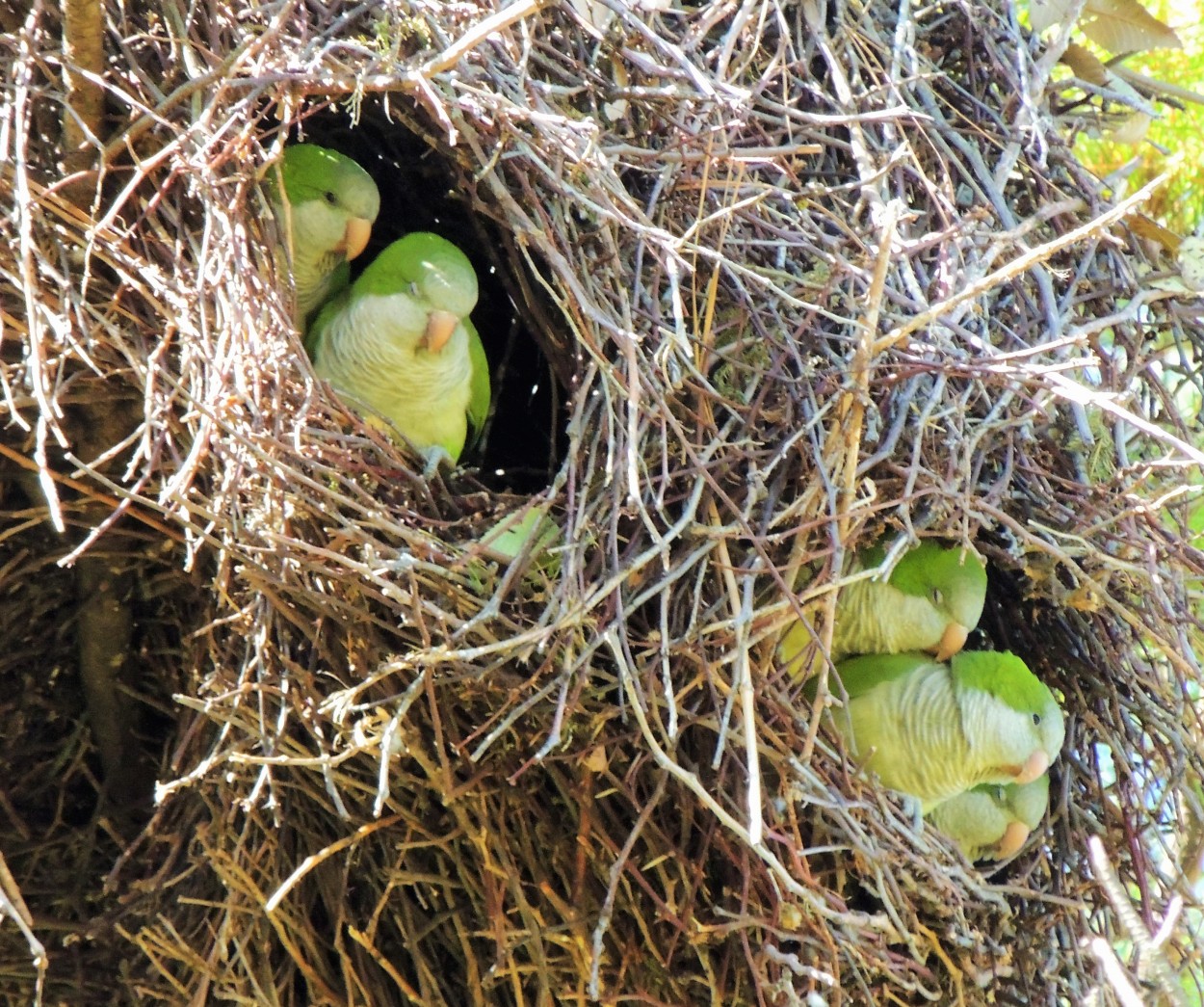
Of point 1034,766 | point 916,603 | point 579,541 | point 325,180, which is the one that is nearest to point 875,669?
point 916,603

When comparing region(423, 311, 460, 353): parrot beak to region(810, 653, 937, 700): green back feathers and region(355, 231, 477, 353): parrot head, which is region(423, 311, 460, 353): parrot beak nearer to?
region(355, 231, 477, 353): parrot head

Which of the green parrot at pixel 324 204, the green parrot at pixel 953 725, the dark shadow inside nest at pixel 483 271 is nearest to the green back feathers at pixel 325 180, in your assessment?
the green parrot at pixel 324 204

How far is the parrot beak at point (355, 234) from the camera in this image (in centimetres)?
182

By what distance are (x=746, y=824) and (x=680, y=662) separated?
19 centimetres

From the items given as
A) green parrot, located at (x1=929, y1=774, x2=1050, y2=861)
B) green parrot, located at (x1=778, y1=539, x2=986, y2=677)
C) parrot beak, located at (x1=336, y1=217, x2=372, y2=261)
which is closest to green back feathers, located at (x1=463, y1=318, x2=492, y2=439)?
parrot beak, located at (x1=336, y1=217, x2=372, y2=261)

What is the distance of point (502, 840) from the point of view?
5.10 feet

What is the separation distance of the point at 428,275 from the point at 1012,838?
1.05 metres

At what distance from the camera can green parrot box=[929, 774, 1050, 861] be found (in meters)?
1.76

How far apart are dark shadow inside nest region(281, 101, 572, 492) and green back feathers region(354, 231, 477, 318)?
10 centimetres

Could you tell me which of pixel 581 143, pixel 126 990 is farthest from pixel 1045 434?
pixel 126 990

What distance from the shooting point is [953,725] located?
1717mm

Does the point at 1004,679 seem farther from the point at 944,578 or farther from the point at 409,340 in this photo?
the point at 409,340

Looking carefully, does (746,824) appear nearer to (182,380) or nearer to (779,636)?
(779,636)

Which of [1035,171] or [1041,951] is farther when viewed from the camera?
[1035,171]
